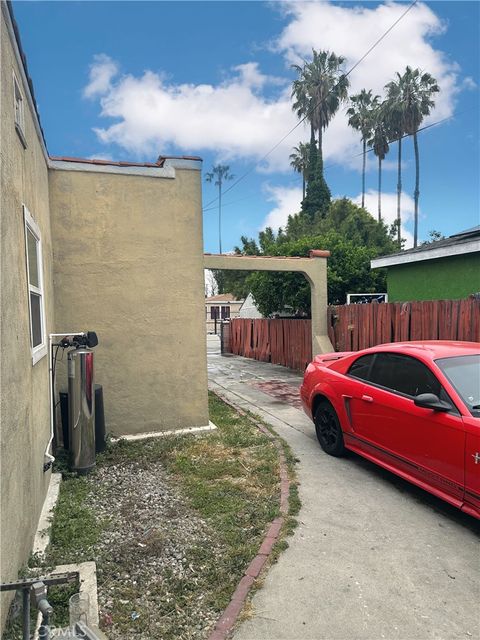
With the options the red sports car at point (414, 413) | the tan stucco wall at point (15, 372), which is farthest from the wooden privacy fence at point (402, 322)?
the tan stucco wall at point (15, 372)

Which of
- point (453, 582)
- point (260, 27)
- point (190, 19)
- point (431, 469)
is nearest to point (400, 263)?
point (260, 27)

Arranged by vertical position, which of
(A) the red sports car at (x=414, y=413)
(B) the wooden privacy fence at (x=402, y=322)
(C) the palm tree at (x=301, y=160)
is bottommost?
(A) the red sports car at (x=414, y=413)

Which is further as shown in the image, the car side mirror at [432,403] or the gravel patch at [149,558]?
the car side mirror at [432,403]

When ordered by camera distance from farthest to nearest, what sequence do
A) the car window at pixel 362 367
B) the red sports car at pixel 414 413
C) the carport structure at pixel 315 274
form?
the carport structure at pixel 315 274
the car window at pixel 362 367
the red sports car at pixel 414 413

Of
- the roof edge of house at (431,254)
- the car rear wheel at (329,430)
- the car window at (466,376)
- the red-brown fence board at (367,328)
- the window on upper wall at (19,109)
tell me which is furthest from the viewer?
the roof edge of house at (431,254)

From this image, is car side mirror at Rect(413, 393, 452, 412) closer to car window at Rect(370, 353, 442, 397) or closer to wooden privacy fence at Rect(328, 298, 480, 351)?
car window at Rect(370, 353, 442, 397)

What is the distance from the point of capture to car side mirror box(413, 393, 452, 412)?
12.4 ft

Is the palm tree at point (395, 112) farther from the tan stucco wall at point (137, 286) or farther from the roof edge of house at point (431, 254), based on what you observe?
the tan stucco wall at point (137, 286)

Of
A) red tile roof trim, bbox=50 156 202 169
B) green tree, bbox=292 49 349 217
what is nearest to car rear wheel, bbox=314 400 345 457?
red tile roof trim, bbox=50 156 202 169

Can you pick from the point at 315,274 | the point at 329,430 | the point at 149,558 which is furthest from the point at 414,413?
the point at 315,274

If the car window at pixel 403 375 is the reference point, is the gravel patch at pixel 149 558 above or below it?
below

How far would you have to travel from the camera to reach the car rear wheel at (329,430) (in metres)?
5.48

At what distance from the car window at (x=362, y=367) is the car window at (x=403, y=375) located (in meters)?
0.10

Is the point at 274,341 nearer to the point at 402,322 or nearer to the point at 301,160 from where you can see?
the point at 402,322
